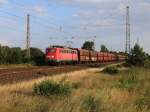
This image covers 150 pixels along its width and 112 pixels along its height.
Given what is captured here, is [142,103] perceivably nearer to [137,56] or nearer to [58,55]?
[137,56]

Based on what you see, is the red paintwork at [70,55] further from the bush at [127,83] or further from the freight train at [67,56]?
the bush at [127,83]

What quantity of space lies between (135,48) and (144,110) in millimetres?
41152

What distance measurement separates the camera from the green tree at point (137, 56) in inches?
2120

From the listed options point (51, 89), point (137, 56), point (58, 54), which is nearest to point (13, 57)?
point (58, 54)

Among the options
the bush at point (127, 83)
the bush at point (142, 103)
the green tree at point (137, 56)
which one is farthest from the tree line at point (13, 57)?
the bush at point (142, 103)

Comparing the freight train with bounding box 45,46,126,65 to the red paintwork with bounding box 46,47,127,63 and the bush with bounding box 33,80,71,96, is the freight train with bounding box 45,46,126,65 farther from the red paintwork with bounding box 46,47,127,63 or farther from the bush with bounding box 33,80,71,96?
the bush with bounding box 33,80,71,96

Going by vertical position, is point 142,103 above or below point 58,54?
below

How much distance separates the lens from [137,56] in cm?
5528

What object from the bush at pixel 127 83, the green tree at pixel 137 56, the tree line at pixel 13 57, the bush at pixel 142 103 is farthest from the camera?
the tree line at pixel 13 57

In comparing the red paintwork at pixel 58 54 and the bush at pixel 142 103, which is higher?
the red paintwork at pixel 58 54

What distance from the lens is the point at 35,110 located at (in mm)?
11820

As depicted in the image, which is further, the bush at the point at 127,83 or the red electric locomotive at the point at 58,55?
the red electric locomotive at the point at 58,55

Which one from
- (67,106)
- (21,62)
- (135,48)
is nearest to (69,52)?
(21,62)

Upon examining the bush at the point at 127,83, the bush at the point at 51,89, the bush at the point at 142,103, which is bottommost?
the bush at the point at 142,103
